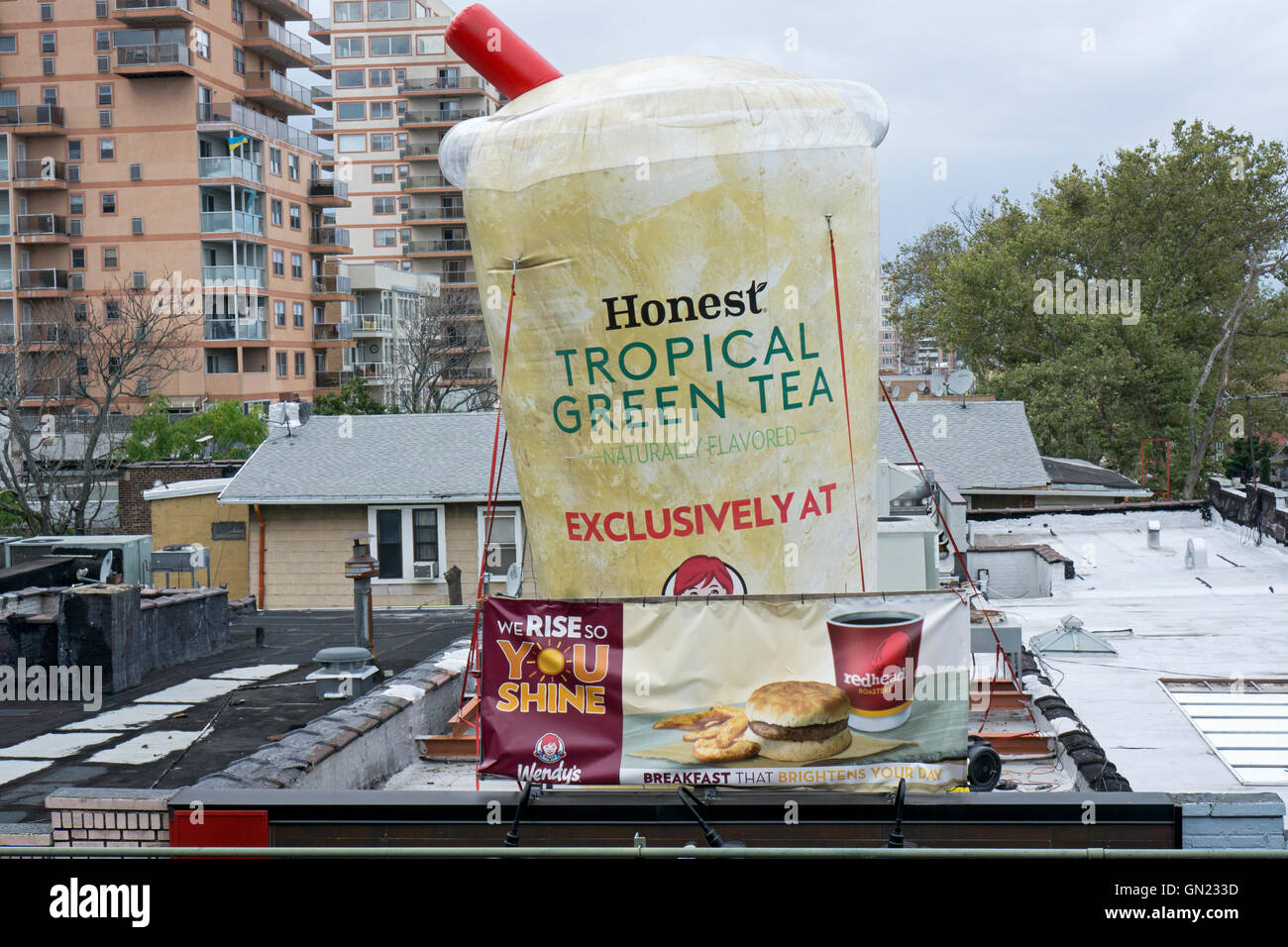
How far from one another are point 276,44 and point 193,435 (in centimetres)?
3041

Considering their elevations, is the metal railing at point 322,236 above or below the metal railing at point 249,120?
below

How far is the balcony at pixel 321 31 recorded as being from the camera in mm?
96438

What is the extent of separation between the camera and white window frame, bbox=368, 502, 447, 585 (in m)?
30.7

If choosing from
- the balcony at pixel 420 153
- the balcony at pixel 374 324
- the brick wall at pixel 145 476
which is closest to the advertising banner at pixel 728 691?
the brick wall at pixel 145 476

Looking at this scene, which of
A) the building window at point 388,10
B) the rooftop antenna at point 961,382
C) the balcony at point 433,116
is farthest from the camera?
the building window at point 388,10

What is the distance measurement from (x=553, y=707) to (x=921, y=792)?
2.45 metres

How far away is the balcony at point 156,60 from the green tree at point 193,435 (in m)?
20.6

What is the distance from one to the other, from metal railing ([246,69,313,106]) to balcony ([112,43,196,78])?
5.72m

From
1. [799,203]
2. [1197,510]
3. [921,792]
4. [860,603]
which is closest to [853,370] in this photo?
[799,203]

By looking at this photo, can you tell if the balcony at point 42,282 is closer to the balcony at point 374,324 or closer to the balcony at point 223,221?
the balcony at point 223,221

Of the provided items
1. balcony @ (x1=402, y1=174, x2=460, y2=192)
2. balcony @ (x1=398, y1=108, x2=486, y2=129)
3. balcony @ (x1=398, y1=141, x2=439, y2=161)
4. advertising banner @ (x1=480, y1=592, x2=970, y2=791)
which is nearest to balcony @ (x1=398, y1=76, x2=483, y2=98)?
balcony @ (x1=398, y1=108, x2=486, y2=129)

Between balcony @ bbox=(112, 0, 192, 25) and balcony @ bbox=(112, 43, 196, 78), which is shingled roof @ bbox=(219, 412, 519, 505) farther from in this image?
balcony @ bbox=(112, 0, 192, 25)

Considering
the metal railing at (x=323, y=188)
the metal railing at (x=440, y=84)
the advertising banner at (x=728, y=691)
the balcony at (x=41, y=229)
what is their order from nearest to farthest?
the advertising banner at (x=728, y=691) → the balcony at (x=41, y=229) → the metal railing at (x=323, y=188) → the metal railing at (x=440, y=84)
